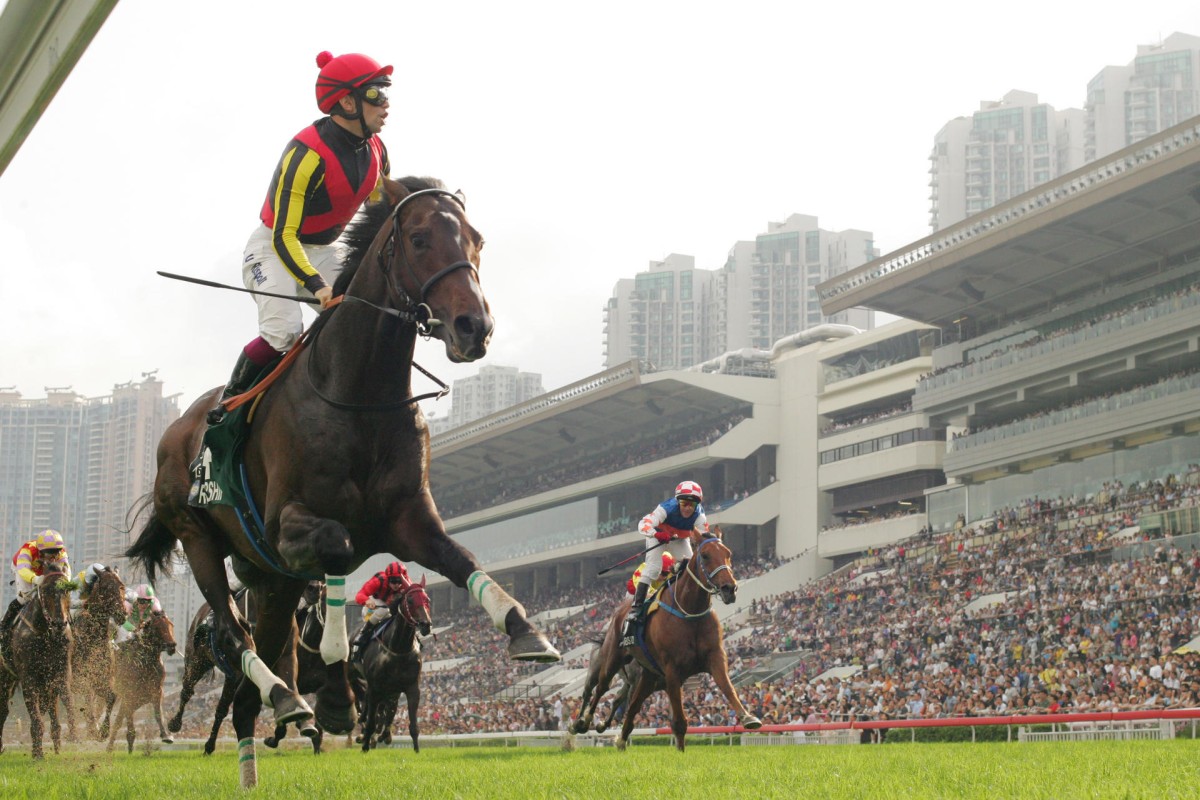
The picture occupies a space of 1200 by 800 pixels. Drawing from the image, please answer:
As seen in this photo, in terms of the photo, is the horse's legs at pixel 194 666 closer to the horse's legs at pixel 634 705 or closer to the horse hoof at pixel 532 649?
the horse's legs at pixel 634 705

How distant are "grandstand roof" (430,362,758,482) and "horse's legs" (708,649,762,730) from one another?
128ft

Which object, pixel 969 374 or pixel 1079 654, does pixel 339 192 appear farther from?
pixel 969 374

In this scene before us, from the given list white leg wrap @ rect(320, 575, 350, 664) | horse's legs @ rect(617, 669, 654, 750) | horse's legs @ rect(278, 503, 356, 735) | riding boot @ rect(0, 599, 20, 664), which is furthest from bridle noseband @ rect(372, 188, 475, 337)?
horse's legs @ rect(617, 669, 654, 750)

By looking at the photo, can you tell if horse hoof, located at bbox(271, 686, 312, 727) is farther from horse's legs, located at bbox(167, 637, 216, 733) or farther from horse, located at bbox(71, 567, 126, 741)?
horse's legs, located at bbox(167, 637, 216, 733)

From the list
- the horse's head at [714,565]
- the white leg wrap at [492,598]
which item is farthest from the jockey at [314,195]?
the horse's head at [714,565]

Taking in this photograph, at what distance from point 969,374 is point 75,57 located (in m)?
39.6

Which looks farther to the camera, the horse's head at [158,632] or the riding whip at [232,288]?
the horse's head at [158,632]

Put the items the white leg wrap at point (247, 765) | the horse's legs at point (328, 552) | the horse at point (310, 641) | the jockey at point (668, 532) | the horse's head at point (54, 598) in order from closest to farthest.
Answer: the horse's legs at point (328, 552) → the white leg wrap at point (247, 765) → the horse at point (310, 641) → the horse's head at point (54, 598) → the jockey at point (668, 532)

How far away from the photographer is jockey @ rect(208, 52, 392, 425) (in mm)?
6188

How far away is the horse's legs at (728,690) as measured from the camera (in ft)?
36.7

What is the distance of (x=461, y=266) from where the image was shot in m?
5.41

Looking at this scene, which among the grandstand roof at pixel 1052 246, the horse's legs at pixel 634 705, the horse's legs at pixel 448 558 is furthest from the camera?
the grandstand roof at pixel 1052 246

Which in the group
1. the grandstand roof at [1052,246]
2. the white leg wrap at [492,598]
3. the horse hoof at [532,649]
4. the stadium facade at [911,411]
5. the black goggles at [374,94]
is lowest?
the horse hoof at [532,649]

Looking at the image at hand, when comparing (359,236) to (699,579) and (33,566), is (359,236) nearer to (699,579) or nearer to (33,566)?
(699,579)
